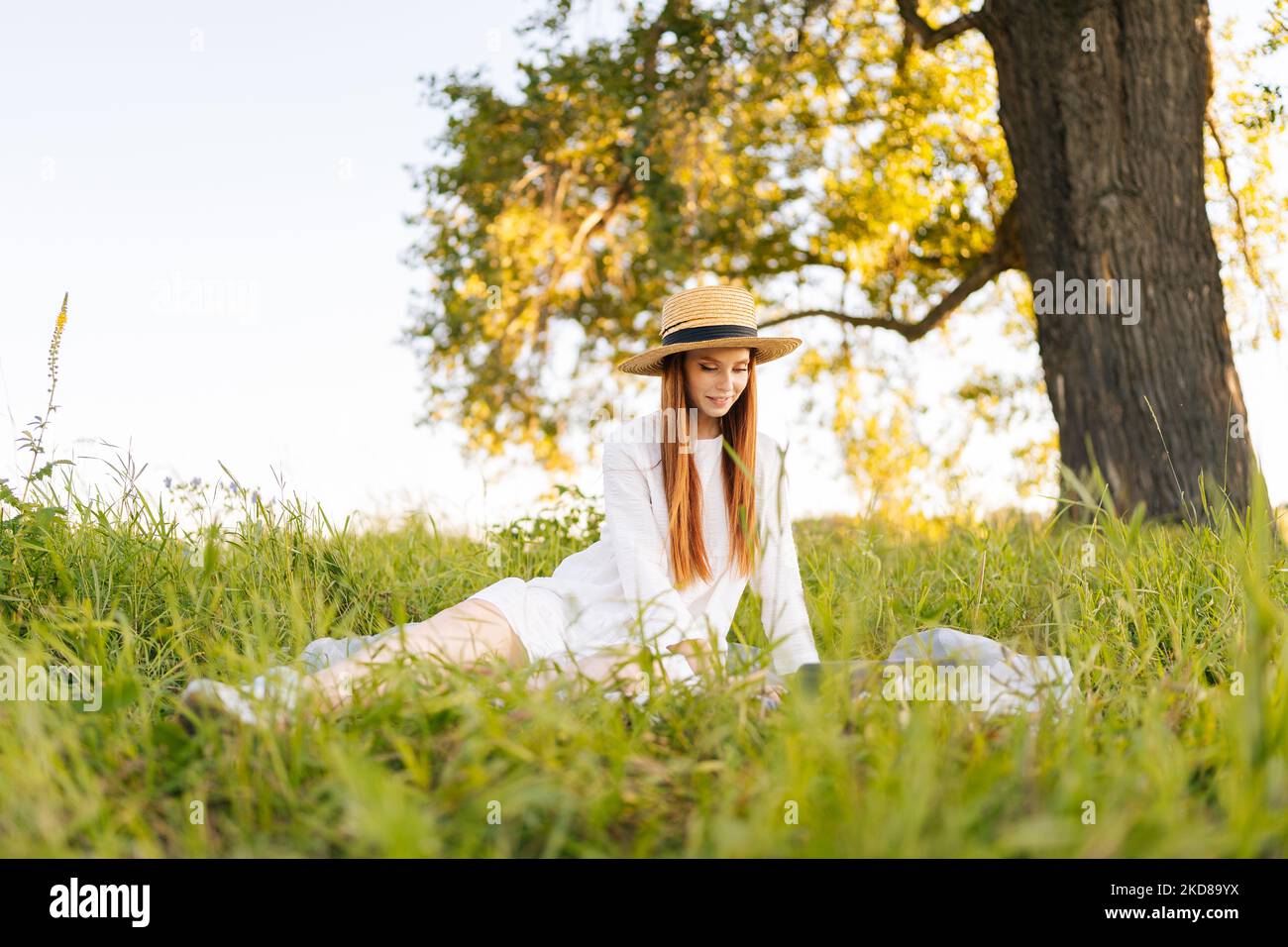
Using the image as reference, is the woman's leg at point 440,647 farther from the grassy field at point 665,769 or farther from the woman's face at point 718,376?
the woman's face at point 718,376

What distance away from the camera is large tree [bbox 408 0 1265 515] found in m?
6.66

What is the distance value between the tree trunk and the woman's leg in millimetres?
4429

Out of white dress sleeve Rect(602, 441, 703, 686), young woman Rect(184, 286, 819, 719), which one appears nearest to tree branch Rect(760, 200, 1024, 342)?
young woman Rect(184, 286, 819, 719)

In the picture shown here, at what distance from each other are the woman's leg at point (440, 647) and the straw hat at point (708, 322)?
113 cm

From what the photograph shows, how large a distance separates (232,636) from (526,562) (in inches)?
71.9

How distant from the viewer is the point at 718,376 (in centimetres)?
362

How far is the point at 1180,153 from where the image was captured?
6773 millimetres

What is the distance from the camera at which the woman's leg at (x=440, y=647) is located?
2.67m

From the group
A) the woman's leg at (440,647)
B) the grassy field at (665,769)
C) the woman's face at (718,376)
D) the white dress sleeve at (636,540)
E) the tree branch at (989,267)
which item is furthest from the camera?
the tree branch at (989,267)

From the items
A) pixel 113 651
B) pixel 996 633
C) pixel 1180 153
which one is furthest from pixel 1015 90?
pixel 113 651

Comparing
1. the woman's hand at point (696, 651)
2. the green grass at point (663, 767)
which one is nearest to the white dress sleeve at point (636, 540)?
the woman's hand at point (696, 651)

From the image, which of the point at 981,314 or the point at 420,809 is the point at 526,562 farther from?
the point at 981,314

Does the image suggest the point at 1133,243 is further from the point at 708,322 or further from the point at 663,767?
the point at 663,767

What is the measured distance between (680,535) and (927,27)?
22.2ft
